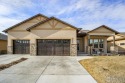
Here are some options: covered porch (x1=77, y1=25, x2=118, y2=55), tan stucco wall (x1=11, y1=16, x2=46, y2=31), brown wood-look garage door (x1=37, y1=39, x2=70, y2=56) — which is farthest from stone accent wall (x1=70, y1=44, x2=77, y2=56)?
tan stucco wall (x1=11, y1=16, x2=46, y2=31)

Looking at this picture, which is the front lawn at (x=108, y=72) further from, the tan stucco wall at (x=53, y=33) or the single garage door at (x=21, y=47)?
the single garage door at (x=21, y=47)

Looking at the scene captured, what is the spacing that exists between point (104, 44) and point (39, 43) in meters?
12.8

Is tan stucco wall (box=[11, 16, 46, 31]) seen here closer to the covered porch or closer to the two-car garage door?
the two-car garage door

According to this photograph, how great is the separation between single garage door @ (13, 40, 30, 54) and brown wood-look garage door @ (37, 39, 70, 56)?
365 centimetres

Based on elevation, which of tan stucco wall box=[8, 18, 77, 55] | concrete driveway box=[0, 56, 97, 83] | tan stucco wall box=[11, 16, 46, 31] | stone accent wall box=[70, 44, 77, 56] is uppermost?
tan stucco wall box=[11, 16, 46, 31]

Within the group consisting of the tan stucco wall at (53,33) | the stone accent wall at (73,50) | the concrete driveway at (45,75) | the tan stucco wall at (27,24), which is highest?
the tan stucco wall at (27,24)

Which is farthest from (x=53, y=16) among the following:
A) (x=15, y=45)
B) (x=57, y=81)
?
(x=57, y=81)

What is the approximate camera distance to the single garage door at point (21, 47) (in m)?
25.5

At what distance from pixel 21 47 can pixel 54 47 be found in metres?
6.76

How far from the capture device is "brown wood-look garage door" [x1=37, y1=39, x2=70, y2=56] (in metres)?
22.6

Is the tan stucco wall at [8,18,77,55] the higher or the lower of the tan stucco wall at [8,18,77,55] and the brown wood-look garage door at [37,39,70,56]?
the higher

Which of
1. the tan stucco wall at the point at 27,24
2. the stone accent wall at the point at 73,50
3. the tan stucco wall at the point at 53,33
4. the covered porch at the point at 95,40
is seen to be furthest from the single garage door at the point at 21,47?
the covered porch at the point at 95,40

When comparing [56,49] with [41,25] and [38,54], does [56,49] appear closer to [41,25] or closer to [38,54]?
[38,54]

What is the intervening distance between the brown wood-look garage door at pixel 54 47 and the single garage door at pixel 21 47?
3.65 metres
